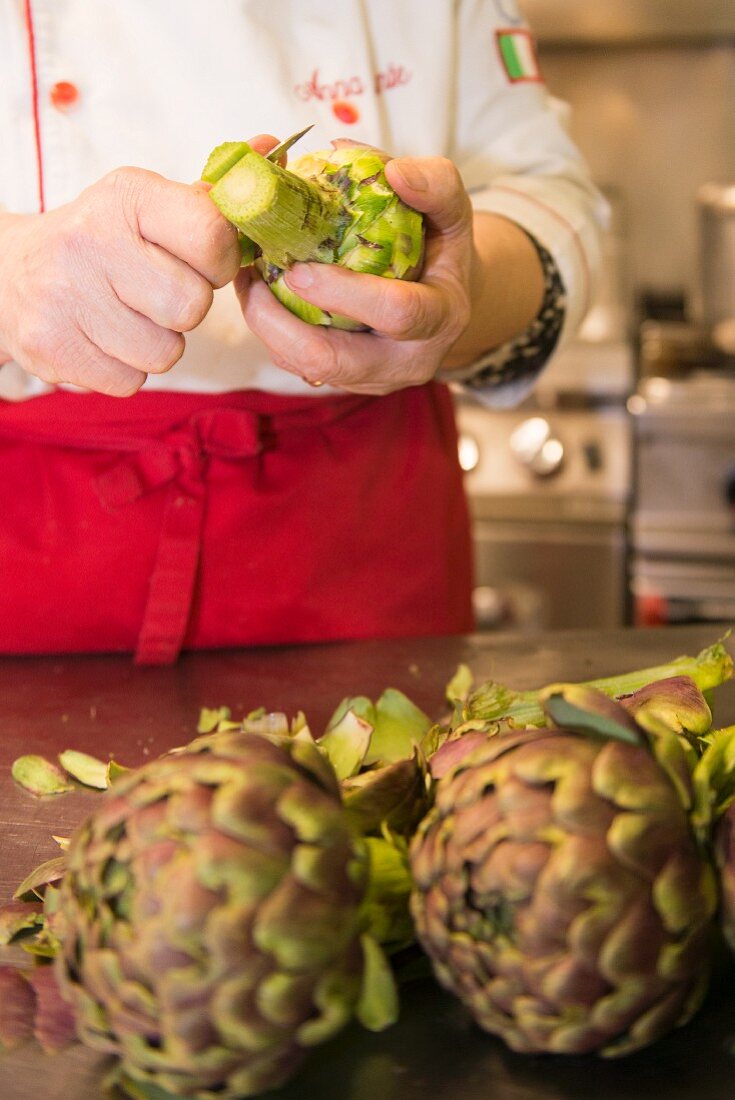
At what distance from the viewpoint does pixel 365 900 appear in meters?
0.41

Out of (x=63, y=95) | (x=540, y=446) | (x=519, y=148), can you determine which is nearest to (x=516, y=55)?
(x=519, y=148)

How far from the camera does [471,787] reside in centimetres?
39

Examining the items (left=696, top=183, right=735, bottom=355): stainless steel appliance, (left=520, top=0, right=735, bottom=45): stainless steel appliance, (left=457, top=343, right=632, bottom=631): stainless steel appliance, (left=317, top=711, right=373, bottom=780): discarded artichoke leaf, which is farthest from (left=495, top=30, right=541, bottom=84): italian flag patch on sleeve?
(left=696, top=183, right=735, bottom=355): stainless steel appliance

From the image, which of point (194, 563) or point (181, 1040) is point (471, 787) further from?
point (194, 563)

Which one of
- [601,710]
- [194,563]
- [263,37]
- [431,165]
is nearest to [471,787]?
[601,710]

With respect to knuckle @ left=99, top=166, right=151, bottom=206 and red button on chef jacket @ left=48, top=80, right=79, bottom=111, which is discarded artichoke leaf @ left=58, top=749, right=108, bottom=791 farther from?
red button on chef jacket @ left=48, top=80, right=79, bottom=111

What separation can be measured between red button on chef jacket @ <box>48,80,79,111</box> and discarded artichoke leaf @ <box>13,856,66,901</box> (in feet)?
1.83

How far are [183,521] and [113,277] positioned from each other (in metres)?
0.29

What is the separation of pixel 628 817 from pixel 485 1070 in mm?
117

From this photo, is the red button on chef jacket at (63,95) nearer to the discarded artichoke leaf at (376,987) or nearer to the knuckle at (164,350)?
the knuckle at (164,350)

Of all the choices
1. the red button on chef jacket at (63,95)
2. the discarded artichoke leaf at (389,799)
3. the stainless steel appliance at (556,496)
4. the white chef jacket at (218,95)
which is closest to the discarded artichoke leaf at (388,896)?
the discarded artichoke leaf at (389,799)

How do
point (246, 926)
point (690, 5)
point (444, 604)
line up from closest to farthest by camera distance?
1. point (246, 926)
2. point (444, 604)
3. point (690, 5)

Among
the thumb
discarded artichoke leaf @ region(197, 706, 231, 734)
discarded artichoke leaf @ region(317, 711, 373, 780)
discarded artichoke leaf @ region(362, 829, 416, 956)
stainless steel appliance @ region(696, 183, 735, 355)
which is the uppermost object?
the thumb

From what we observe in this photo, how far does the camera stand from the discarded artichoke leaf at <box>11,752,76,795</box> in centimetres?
66
